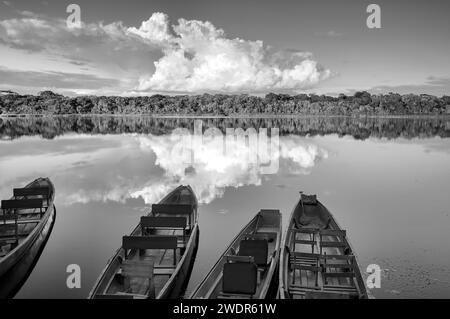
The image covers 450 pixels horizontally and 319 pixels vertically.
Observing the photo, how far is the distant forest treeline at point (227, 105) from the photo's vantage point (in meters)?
131

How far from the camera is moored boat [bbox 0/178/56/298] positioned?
10.5 metres

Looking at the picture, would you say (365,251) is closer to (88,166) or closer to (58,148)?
(88,166)

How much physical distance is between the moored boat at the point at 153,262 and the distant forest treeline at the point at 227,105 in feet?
408

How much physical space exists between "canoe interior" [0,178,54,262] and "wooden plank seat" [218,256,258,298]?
555 cm

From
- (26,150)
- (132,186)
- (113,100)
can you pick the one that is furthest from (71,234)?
(113,100)

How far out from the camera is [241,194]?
67.1 ft

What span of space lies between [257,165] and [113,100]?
139 m

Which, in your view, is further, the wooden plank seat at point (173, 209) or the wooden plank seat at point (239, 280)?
the wooden plank seat at point (173, 209)

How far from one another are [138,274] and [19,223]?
7.05m

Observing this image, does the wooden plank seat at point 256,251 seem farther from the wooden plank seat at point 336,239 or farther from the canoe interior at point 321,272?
the wooden plank seat at point 336,239

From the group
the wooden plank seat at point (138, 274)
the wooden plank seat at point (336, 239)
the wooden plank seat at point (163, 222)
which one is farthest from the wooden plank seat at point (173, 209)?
the wooden plank seat at point (138, 274)

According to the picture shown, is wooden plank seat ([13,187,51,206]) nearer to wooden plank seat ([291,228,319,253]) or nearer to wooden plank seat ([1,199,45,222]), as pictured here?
wooden plank seat ([1,199,45,222])

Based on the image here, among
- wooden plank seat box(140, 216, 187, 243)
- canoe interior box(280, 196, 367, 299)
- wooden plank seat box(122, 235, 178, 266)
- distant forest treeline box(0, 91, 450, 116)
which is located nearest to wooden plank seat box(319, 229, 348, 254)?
canoe interior box(280, 196, 367, 299)

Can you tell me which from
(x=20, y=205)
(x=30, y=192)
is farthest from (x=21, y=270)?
(x=30, y=192)
